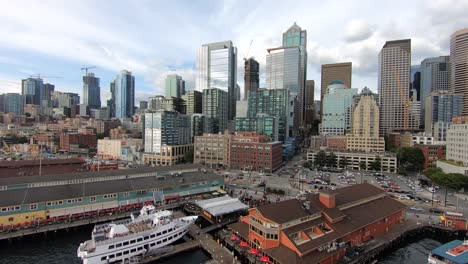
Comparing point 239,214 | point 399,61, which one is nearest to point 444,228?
point 239,214

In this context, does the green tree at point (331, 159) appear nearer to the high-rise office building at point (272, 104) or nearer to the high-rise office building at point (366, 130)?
the high-rise office building at point (366, 130)

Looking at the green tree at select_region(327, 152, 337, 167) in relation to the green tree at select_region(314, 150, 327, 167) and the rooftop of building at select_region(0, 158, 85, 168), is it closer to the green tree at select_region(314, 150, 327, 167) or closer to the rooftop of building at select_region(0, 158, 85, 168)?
the green tree at select_region(314, 150, 327, 167)

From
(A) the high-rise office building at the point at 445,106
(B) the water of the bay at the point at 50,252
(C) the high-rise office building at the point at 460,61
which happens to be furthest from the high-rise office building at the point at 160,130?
(C) the high-rise office building at the point at 460,61

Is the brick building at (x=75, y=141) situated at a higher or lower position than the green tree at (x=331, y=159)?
higher

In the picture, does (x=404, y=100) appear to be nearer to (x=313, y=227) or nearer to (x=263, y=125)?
(x=263, y=125)

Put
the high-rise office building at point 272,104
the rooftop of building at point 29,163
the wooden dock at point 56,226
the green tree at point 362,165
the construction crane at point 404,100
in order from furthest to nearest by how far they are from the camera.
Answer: the construction crane at point 404,100, the high-rise office building at point 272,104, the green tree at point 362,165, the rooftop of building at point 29,163, the wooden dock at point 56,226
